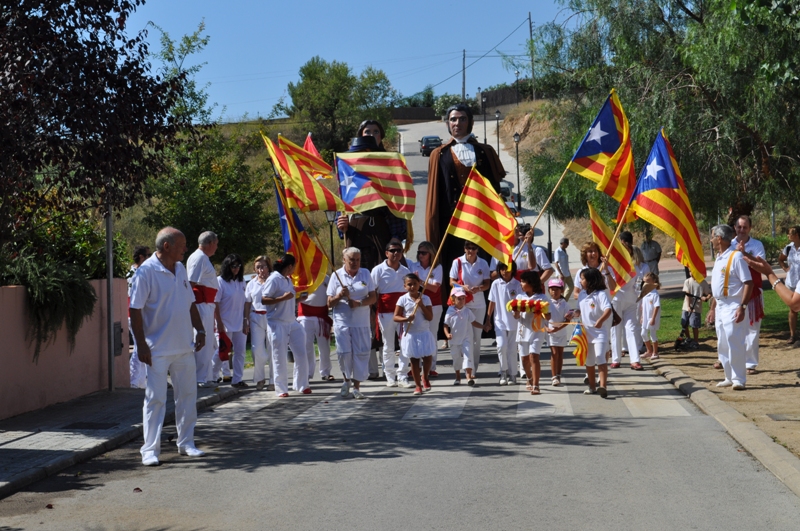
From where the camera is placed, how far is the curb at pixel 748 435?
22.9ft

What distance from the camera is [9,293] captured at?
1082cm

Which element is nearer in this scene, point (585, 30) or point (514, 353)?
point (514, 353)

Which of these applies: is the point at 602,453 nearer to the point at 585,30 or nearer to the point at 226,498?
the point at 226,498

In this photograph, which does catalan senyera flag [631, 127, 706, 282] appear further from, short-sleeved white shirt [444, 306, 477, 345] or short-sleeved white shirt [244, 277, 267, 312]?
short-sleeved white shirt [244, 277, 267, 312]

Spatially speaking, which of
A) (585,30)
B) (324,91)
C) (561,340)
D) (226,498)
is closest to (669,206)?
(561,340)

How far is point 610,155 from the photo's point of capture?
13.0 m

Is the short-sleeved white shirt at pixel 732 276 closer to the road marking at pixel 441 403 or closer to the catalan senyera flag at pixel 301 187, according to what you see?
the road marking at pixel 441 403

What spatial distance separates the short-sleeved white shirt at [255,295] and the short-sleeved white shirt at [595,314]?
4.20m

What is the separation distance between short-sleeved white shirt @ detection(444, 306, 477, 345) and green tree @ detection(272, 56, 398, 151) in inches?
2351

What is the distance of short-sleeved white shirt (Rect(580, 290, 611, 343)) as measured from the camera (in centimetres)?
1164

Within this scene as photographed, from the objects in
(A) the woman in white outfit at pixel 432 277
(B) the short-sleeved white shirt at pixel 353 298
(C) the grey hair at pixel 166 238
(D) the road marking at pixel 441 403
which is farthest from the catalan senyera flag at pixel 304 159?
(C) the grey hair at pixel 166 238

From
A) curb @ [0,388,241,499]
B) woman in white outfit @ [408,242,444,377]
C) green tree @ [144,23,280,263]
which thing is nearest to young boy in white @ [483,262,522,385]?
woman in white outfit @ [408,242,444,377]

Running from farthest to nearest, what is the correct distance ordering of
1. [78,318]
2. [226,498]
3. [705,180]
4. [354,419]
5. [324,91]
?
1. [324,91]
2. [705,180]
3. [78,318]
4. [354,419]
5. [226,498]

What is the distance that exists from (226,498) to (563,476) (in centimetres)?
241
